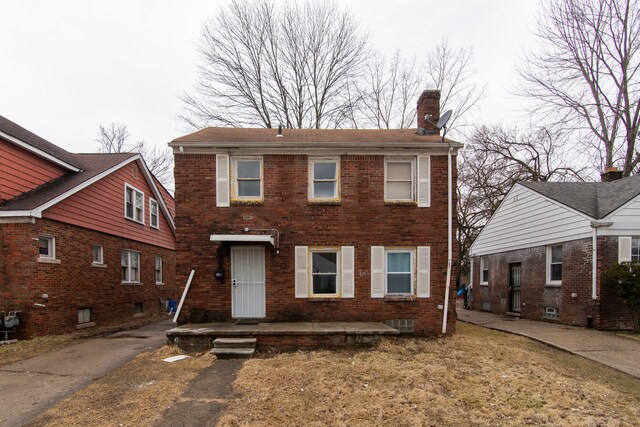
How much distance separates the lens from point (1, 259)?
9.53 metres

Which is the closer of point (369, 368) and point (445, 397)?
point (445, 397)

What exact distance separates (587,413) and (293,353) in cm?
519

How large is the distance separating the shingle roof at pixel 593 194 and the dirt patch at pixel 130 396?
11614 millimetres

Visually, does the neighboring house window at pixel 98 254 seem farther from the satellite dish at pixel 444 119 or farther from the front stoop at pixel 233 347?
the satellite dish at pixel 444 119

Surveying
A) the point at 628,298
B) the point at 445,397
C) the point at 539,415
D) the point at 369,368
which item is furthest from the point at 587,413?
the point at 628,298

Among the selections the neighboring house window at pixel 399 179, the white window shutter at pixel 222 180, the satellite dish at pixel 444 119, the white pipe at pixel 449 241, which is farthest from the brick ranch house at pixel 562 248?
the white window shutter at pixel 222 180

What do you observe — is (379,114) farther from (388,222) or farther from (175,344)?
(175,344)

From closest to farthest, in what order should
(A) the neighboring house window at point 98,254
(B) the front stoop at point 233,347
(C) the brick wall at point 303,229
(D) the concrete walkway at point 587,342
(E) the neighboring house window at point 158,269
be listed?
(D) the concrete walkway at point 587,342
(B) the front stoop at point 233,347
(C) the brick wall at point 303,229
(A) the neighboring house window at point 98,254
(E) the neighboring house window at point 158,269

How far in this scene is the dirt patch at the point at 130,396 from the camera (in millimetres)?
4738

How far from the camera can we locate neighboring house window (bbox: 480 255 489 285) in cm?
1753

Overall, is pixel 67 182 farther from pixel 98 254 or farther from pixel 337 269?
pixel 337 269

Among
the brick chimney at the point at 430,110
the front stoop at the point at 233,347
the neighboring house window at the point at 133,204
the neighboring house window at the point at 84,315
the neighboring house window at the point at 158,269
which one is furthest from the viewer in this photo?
the neighboring house window at the point at 158,269

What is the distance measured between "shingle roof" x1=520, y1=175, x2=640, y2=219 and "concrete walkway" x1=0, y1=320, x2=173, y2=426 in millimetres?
13013

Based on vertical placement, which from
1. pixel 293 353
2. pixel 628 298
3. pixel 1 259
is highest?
pixel 1 259
